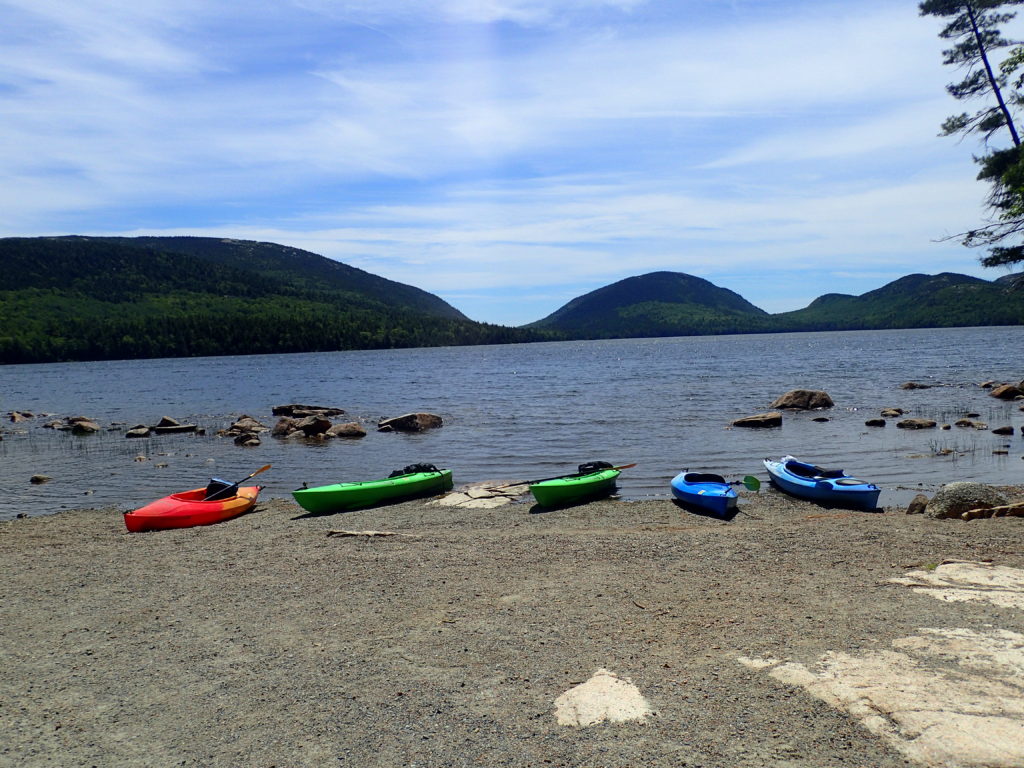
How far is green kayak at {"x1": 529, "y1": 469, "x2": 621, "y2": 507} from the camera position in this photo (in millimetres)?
16969

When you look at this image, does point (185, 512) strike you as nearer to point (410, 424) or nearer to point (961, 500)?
point (961, 500)

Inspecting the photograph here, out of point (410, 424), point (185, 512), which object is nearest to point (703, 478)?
point (185, 512)

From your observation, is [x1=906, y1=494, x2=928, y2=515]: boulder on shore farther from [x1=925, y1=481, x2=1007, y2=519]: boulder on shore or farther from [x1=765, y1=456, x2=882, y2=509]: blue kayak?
[x1=765, y1=456, x2=882, y2=509]: blue kayak

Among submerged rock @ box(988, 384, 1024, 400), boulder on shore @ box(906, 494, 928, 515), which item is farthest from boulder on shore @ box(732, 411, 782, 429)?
boulder on shore @ box(906, 494, 928, 515)

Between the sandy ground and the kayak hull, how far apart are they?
2.10 meters

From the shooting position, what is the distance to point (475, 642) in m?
7.79

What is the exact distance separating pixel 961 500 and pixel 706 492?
4733mm

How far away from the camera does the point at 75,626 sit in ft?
29.2

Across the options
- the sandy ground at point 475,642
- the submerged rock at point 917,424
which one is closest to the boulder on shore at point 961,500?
the sandy ground at point 475,642

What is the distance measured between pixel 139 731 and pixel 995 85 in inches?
1231

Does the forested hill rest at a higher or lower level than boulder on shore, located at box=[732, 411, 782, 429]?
higher

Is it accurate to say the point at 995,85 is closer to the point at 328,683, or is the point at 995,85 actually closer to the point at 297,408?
the point at 328,683

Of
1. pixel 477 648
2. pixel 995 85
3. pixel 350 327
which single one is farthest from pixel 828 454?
pixel 350 327

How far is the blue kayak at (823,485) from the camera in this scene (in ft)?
52.4
